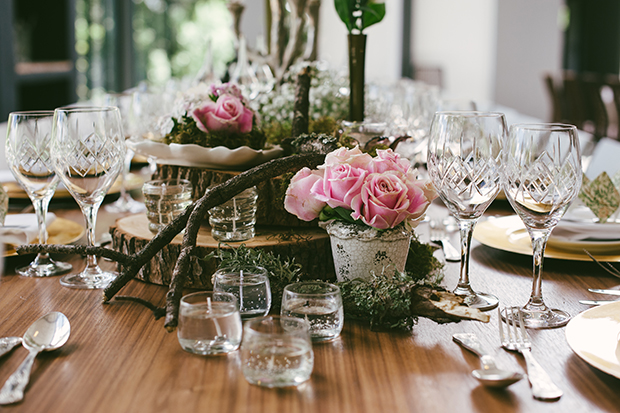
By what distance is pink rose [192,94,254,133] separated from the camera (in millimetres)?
1070

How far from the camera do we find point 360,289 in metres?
0.75

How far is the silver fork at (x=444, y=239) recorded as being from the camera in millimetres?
1047

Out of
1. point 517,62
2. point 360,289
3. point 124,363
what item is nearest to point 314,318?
point 360,289

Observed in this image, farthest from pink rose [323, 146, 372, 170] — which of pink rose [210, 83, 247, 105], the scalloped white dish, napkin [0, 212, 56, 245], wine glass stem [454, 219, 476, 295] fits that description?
napkin [0, 212, 56, 245]

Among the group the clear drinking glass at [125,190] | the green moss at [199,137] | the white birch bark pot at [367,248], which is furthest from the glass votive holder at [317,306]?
the clear drinking glass at [125,190]

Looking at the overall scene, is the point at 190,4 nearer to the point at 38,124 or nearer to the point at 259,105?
the point at 259,105

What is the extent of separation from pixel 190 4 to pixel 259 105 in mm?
5972

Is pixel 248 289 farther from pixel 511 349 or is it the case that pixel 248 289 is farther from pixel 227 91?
pixel 227 91

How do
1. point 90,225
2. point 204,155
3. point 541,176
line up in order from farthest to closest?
point 204,155 < point 90,225 < point 541,176

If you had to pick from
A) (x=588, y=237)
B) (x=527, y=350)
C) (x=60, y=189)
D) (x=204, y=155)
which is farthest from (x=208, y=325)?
(x=60, y=189)

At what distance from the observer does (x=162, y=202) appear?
0.97m

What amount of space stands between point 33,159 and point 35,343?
0.39m

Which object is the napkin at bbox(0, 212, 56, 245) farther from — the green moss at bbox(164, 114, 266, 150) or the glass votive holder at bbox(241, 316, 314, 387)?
the glass votive holder at bbox(241, 316, 314, 387)

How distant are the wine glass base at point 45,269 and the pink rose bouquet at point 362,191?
41 centimetres
